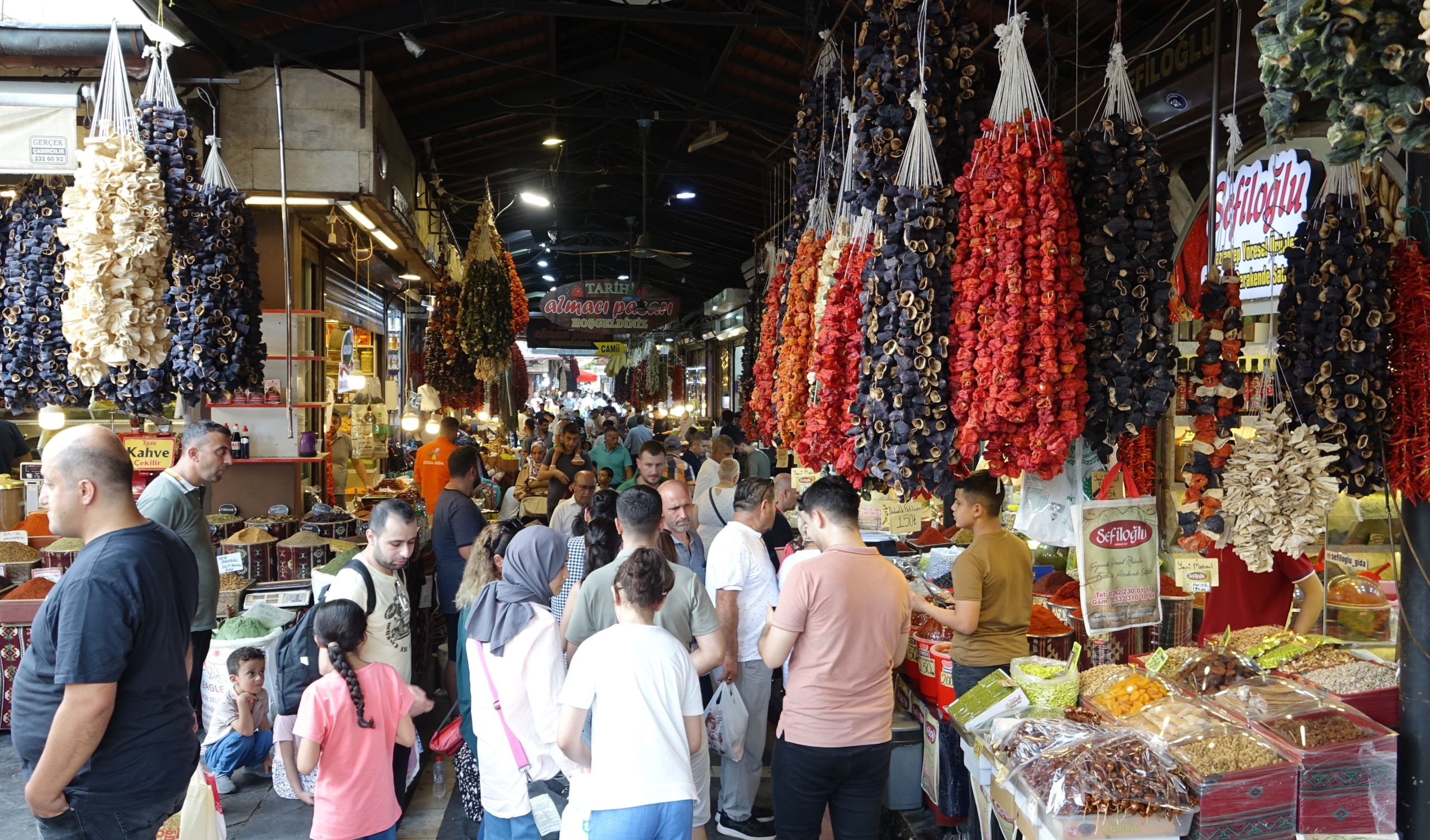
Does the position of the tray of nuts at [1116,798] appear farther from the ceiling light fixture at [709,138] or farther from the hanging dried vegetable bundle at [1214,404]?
the ceiling light fixture at [709,138]

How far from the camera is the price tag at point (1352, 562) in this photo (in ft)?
15.4

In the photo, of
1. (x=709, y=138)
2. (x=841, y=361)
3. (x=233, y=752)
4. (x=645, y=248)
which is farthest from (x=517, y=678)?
(x=645, y=248)

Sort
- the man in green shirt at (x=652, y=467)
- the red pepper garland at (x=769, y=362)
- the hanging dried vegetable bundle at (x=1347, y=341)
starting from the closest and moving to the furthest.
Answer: the hanging dried vegetable bundle at (x=1347, y=341) < the red pepper garland at (x=769, y=362) < the man in green shirt at (x=652, y=467)

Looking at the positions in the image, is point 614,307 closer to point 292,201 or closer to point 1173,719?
point 292,201

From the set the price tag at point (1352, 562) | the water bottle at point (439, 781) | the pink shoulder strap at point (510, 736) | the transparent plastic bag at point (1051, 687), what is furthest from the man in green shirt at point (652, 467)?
the price tag at point (1352, 562)

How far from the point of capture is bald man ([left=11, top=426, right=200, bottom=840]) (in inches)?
90.4

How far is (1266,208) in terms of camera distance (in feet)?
13.7

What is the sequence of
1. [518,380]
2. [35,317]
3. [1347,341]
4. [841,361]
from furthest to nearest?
[518,380] < [35,317] < [841,361] < [1347,341]

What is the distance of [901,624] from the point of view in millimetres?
3264

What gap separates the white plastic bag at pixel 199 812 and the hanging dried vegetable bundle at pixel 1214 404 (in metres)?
3.33

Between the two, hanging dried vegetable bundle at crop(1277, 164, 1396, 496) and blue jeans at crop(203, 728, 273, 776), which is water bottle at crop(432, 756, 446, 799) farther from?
hanging dried vegetable bundle at crop(1277, 164, 1396, 496)

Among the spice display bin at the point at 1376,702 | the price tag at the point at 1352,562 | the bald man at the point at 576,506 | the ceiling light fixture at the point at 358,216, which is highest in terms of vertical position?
the ceiling light fixture at the point at 358,216

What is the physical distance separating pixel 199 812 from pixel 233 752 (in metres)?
1.45

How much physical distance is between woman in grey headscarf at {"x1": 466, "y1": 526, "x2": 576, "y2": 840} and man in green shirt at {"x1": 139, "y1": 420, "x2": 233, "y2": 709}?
1.64 metres
